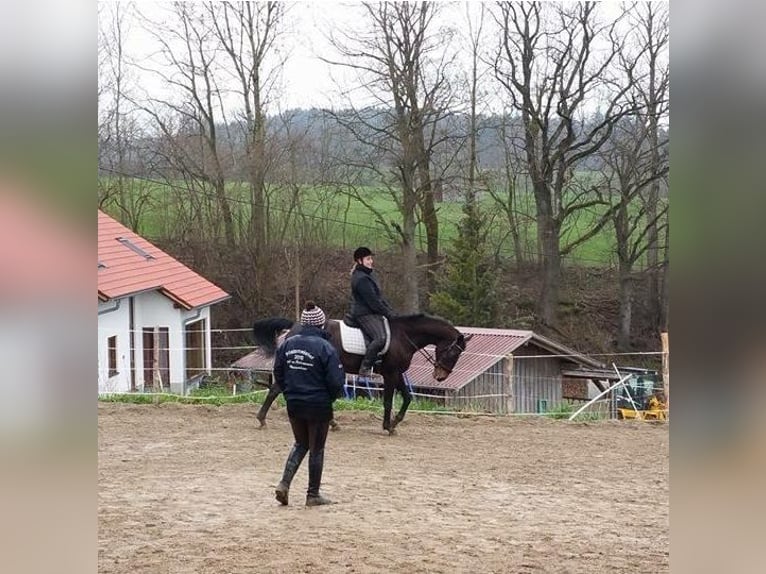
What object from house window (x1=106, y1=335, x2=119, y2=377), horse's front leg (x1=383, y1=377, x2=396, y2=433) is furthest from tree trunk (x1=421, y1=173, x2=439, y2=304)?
horse's front leg (x1=383, y1=377, x2=396, y2=433)

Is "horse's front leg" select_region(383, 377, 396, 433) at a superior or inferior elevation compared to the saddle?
inferior

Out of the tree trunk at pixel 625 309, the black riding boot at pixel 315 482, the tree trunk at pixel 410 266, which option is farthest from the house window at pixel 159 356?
the tree trunk at pixel 625 309

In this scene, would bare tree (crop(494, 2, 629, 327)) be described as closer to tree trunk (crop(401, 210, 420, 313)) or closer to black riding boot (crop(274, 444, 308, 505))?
tree trunk (crop(401, 210, 420, 313))

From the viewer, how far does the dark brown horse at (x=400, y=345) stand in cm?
741

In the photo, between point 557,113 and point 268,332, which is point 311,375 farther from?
point 557,113

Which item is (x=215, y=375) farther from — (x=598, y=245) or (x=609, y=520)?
(x=609, y=520)

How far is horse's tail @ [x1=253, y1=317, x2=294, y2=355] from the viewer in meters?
7.53

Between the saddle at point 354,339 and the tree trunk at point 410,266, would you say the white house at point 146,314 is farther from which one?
the saddle at point 354,339

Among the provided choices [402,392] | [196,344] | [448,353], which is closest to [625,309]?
[196,344]

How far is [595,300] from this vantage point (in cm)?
1769

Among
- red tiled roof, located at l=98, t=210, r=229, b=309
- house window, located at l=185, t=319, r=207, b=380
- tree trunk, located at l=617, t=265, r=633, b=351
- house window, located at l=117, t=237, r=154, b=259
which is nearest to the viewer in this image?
red tiled roof, located at l=98, t=210, r=229, b=309

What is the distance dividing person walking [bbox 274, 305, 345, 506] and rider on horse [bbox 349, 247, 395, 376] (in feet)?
7.22

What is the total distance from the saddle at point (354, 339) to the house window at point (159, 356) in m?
5.16
